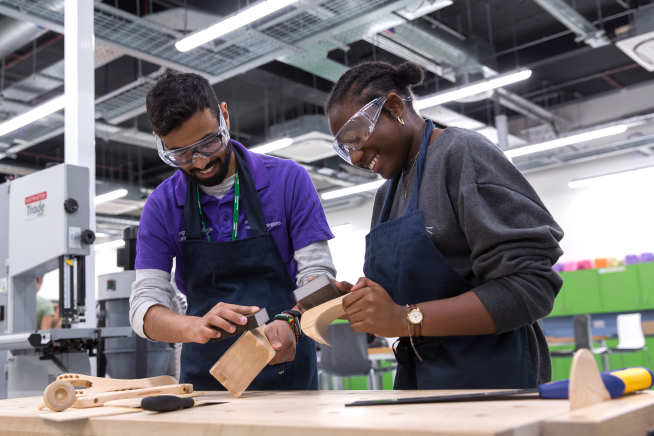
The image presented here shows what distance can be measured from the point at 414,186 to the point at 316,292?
335mm

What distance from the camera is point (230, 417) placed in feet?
3.29

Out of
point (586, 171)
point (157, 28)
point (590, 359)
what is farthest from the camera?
point (586, 171)

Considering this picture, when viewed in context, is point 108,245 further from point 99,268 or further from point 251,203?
point 251,203

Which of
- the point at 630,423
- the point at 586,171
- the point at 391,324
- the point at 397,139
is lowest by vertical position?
the point at 630,423

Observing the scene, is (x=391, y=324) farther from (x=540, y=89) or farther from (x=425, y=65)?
(x=540, y=89)

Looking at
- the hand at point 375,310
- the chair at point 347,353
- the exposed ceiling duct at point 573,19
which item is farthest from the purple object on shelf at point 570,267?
the hand at point 375,310

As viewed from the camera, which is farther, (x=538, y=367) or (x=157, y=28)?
(x=157, y=28)

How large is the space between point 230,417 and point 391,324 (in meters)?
0.46

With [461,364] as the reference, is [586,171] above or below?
above

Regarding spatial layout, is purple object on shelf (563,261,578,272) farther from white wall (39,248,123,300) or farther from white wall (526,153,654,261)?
white wall (39,248,123,300)

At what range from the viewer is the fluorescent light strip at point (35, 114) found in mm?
6305

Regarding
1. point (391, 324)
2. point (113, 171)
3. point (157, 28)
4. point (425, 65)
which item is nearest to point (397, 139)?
point (391, 324)

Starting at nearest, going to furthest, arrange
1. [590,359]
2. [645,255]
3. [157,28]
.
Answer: [590,359], [157,28], [645,255]

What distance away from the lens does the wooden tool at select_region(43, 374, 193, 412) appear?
51.3 inches
